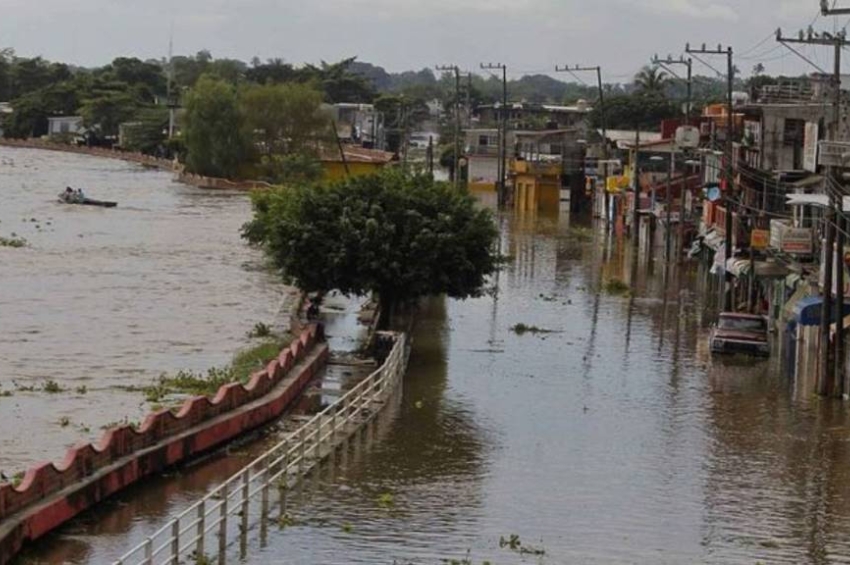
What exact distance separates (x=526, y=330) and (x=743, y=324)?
6.44 m

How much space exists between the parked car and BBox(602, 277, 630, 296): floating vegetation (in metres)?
14.7

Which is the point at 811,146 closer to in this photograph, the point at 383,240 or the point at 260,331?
the point at 260,331

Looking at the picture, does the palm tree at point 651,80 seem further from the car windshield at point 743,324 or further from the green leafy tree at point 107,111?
the car windshield at point 743,324

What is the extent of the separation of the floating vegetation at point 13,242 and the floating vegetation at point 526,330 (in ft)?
102

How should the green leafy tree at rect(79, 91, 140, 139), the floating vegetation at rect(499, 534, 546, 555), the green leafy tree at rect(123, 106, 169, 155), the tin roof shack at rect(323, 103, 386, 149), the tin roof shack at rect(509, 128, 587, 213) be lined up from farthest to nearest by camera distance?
the green leafy tree at rect(79, 91, 140, 139)
the green leafy tree at rect(123, 106, 169, 155)
the tin roof shack at rect(323, 103, 386, 149)
the tin roof shack at rect(509, 128, 587, 213)
the floating vegetation at rect(499, 534, 546, 555)

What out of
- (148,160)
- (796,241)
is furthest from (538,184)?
(796,241)

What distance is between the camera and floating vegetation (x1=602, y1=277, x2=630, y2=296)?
61.4 m

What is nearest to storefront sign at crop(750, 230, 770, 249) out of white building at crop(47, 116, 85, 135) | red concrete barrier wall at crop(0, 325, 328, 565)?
red concrete barrier wall at crop(0, 325, 328, 565)

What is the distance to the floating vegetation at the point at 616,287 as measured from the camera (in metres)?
61.4

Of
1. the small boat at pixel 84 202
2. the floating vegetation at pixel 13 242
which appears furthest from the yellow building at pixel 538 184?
the floating vegetation at pixel 13 242

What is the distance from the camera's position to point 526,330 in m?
50.1

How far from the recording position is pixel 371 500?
26.7 meters

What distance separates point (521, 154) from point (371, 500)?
9503 centimetres

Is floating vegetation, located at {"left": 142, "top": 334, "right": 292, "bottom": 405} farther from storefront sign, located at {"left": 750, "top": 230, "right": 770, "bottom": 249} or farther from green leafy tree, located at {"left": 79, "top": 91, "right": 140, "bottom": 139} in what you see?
green leafy tree, located at {"left": 79, "top": 91, "right": 140, "bottom": 139}
